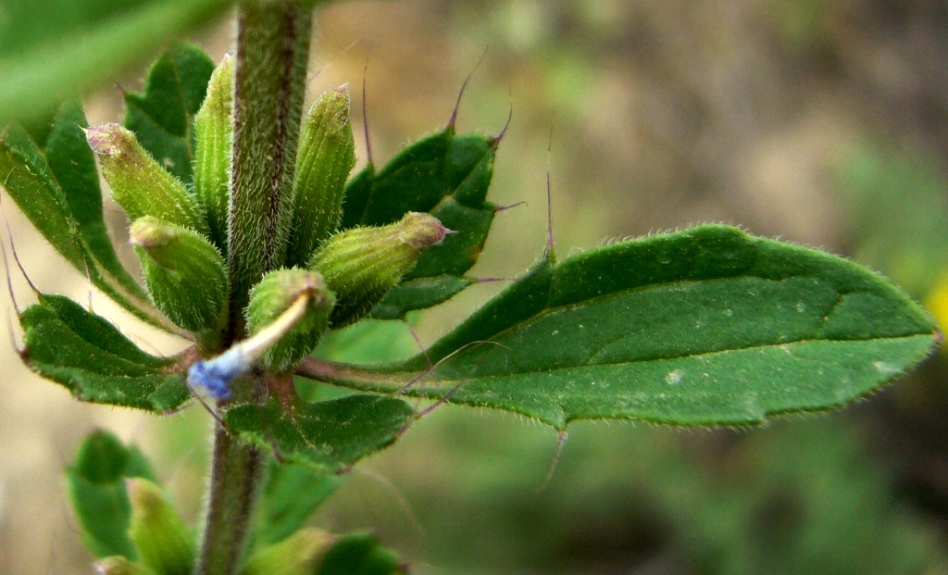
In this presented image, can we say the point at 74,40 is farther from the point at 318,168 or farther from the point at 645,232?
the point at 645,232

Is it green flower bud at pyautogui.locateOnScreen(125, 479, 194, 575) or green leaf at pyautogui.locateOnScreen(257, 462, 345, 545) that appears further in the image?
green leaf at pyautogui.locateOnScreen(257, 462, 345, 545)

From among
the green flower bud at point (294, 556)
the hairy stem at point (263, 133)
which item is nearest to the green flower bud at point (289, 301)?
the hairy stem at point (263, 133)

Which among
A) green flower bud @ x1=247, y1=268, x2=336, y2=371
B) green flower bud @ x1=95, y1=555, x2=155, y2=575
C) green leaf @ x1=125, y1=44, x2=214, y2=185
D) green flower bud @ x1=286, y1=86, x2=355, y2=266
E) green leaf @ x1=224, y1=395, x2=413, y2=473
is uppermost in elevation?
green leaf @ x1=125, y1=44, x2=214, y2=185

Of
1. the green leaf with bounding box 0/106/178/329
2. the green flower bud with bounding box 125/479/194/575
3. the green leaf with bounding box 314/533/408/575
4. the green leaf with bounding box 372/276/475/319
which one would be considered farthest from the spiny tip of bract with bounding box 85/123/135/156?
the green leaf with bounding box 314/533/408/575

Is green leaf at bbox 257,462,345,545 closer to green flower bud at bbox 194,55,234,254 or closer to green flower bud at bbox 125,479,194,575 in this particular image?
green flower bud at bbox 125,479,194,575

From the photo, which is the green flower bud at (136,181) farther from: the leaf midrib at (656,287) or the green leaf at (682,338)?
the leaf midrib at (656,287)

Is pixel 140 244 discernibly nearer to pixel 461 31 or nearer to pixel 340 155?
pixel 340 155

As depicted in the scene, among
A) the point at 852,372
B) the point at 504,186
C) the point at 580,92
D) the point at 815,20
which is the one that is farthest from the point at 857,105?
the point at 852,372

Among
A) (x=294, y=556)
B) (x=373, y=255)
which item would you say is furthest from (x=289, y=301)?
(x=294, y=556)
